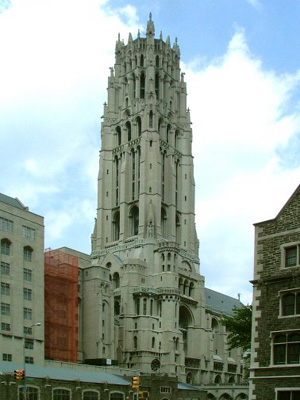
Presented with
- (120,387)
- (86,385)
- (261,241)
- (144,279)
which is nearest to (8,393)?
(86,385)

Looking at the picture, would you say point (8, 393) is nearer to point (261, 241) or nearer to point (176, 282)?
point (261, 241)

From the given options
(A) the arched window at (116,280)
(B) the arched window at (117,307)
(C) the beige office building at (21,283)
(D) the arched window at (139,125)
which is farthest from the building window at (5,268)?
(D) the arched window at (139,125)

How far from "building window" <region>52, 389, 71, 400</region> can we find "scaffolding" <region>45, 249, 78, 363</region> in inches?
826

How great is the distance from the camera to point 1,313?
304 feet

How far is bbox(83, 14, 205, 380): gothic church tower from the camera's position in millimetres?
126375

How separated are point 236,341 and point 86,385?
3122cm

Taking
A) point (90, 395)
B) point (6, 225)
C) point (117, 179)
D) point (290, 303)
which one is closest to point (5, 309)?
point (6, 225)

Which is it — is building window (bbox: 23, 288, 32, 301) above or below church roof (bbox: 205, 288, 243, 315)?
above

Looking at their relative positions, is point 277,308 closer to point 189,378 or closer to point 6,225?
point 6,225

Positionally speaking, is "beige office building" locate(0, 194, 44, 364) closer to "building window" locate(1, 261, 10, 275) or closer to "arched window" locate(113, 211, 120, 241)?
"building window" locate(1, 261, 10, 275)

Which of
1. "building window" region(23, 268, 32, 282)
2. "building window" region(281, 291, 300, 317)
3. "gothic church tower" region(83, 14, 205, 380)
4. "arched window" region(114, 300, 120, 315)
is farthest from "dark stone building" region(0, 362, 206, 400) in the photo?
"building window" region(281, 291, 300, 317)

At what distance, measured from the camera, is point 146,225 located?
14025 centimetres

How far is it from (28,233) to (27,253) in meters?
2.99

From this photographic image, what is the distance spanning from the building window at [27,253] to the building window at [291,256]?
65120 millimetres
